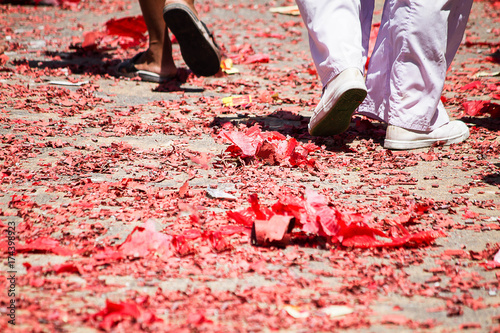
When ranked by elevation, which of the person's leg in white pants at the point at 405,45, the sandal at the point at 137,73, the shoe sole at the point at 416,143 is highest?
the sandal at the point at 137,73

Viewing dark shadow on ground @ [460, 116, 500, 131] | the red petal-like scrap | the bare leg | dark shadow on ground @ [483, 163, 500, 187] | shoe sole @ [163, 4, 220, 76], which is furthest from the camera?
the bare leg

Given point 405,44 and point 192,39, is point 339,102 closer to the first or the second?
point 405,44

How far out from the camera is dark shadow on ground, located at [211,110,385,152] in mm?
3104

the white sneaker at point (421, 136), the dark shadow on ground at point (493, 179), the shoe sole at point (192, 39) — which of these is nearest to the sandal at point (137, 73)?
the shoe sole at point (192, 39)

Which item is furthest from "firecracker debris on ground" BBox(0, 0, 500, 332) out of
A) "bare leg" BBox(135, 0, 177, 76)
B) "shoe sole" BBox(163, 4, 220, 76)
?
"bare leg" BBox(135, 0, 177, 76)

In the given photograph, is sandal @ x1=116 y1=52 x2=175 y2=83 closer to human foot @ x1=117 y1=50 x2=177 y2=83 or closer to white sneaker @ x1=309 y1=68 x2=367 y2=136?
human foot @ x1=117 y1=50 x2=177 y2=83

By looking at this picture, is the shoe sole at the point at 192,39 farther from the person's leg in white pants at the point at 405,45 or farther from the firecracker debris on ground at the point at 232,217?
the person's leg in white pants at the point at 405,45

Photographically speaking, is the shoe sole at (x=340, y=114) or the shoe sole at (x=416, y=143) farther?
the shoe sole at (x=416, y=143)

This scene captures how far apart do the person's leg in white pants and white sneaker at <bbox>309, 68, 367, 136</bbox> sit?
83 mm

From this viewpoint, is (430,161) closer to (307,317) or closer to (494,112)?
(494,112)

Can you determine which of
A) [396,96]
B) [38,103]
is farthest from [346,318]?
[38,103]

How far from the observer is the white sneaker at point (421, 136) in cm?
296

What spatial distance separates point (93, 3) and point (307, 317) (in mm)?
8517

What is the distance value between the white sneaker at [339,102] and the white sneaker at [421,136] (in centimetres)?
28
